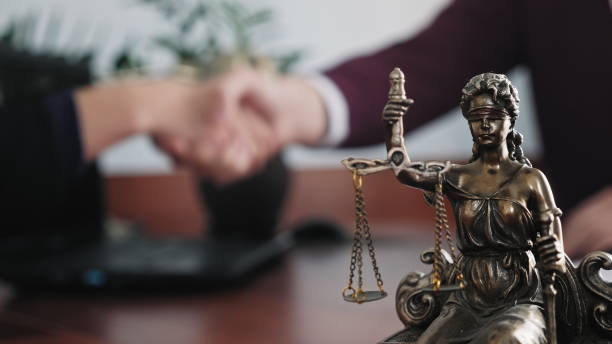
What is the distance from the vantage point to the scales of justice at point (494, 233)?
0.33m

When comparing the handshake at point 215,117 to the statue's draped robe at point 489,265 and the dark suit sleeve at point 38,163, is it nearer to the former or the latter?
the dark suit sleeve at point 38,163

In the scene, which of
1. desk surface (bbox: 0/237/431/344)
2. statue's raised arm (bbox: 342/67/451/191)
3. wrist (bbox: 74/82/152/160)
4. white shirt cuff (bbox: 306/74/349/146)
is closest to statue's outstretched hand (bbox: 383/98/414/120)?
statue's raised arm (bbox: 342/67/451/191)

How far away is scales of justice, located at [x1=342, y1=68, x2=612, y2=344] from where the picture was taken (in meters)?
0.33

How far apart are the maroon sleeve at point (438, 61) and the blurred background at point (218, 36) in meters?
0.16

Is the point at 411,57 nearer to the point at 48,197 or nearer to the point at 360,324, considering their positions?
the point at 360,324

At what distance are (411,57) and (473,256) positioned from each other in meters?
0.67

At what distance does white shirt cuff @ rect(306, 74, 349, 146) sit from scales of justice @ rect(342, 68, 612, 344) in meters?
0.67

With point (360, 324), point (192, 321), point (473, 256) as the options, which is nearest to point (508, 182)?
point (473, 256)

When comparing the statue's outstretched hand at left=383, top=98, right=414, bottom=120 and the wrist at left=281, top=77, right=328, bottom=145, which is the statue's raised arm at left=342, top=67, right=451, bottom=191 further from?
the wrist at left=281, top=77, right=328, bottom=145

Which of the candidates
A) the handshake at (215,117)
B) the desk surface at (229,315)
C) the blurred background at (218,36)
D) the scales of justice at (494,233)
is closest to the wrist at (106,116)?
the handshake at (215,117)

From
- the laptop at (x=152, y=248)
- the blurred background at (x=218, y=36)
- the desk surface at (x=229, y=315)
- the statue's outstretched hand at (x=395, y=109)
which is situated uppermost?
the blurred background at (x=218, y=36)

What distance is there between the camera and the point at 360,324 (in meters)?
0.64

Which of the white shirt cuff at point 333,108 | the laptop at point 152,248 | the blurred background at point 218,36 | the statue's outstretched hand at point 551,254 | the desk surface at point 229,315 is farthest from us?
the blurred background at point 218,36

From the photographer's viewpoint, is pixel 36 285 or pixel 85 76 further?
pixel 85 76
